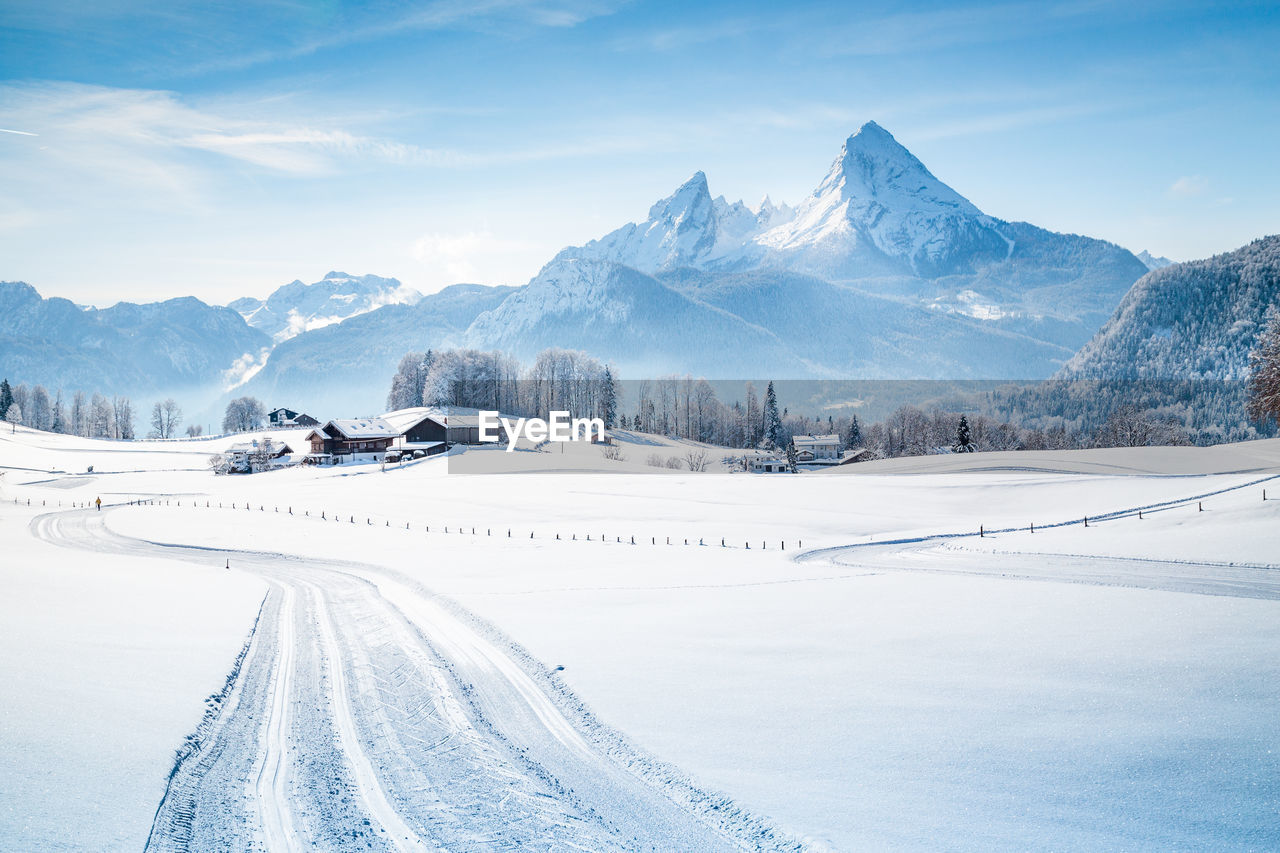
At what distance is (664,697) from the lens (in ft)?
46.9

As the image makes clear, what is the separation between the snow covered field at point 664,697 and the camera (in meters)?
9.59

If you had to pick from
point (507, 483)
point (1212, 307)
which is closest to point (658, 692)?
point (507, 483)

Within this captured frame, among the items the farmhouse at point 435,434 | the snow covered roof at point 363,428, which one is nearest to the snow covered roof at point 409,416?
the farmhouse at point 435,434

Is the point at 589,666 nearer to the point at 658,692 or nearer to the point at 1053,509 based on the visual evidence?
the point at 658,692

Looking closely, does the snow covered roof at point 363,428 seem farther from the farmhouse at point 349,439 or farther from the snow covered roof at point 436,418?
the snow covered roof at point 436,418

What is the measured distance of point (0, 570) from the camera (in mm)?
25172

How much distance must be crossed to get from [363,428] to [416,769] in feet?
319

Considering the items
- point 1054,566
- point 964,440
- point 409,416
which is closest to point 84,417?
point 409,416

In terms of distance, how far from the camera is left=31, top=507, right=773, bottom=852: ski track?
31.2 feet

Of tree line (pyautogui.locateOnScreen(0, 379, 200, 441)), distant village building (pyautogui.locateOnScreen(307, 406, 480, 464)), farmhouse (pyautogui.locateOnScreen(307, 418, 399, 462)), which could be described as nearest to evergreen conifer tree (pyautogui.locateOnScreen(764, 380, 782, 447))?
distant village building (pyautogui.locateOnScreen(307, 406, 480, 464))

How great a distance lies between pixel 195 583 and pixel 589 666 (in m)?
19.8

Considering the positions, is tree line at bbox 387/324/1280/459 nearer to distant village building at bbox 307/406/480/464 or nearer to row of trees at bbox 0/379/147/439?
distant village building at bbox 307/406/480/464

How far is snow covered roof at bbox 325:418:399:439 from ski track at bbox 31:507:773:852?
85491 mm

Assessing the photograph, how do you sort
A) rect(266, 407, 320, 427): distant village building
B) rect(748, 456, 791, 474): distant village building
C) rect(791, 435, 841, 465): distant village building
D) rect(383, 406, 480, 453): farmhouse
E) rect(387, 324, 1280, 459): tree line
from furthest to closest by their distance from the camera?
rect(266, 407, 320, 427): distant village building → rect(387, 324, 1280, 459): tree line → rect(791, 435, 841, 465): distant village building → rect(383, 406, 480, 453): farmhouse → rect(748, 456, 791, 474): distant village building
